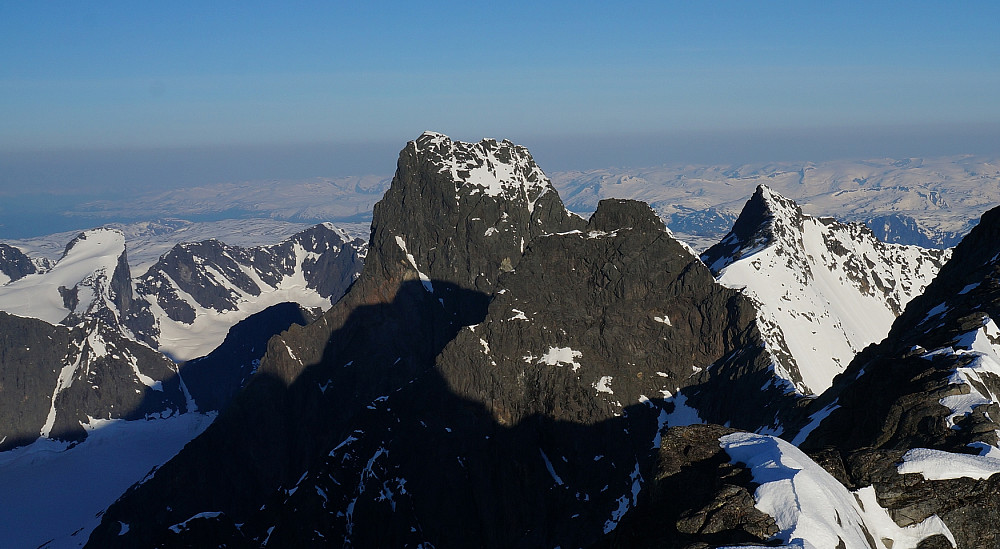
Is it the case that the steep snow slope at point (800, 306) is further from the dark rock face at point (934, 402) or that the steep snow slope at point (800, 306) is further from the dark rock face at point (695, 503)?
the dark rock face at point (695, 503)

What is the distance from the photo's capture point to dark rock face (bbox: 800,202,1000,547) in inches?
1726

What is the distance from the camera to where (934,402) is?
6431 centimetres

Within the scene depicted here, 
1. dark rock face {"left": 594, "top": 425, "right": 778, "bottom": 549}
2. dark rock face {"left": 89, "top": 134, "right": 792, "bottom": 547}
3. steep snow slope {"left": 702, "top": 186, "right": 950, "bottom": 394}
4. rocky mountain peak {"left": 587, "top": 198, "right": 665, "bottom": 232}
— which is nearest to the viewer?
dark rock face {"left": 594, "top": 425, "right": 778, "bottom": 549}

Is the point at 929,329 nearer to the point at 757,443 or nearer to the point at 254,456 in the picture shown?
the point at 757,443

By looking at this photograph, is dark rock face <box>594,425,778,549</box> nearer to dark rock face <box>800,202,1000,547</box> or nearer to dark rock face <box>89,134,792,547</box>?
dark rock face <box>800,202,1000,547</box>

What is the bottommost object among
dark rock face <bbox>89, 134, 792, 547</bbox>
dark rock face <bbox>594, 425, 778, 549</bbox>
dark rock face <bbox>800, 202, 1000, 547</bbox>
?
dark rock face <bbox>89, 134, 792, 547</bbox>

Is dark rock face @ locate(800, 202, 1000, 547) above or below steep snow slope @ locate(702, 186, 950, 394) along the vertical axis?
above

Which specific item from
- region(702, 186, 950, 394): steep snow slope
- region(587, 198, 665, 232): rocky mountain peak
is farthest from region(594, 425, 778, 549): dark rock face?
region(587, 198, 665, 232): rocky mountain peak

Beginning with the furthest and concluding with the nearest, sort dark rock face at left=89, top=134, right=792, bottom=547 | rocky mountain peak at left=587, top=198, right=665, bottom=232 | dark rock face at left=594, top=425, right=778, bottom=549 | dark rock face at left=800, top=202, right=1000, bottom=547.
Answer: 1. rocky mountain peak at left=587, top=198, right=665, bottom=232
2. dark rock face at left=89, top=134, right=792, bottom=547
3. dark rock face at left=800, top=202, right=1000, bottom=547
4. dark rock face at left=594, top=425, right=778, bottom=549

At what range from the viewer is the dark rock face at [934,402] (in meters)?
43.8

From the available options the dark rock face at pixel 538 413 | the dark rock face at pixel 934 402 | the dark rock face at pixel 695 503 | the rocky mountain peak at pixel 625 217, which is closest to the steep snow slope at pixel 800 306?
the dark rock face at pixel 538 413

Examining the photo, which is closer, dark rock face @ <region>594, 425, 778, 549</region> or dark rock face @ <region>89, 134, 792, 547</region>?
dark rock face @ <region>594, 425, 778, 549</region>

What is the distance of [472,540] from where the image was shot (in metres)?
135

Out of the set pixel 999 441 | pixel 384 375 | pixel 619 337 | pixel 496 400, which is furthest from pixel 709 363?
pixel 999 441
